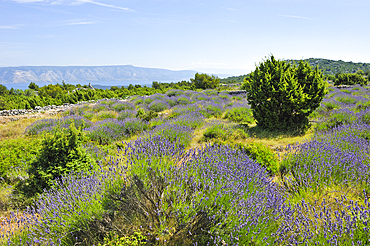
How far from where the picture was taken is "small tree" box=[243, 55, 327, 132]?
6117mm

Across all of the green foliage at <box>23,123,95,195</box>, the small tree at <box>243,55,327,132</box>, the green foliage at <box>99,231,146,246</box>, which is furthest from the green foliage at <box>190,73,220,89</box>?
the green foliage at <box>99,231,146,246</box>

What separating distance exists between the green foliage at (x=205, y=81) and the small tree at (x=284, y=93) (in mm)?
20564

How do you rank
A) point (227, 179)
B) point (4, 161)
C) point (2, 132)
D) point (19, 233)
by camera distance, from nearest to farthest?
point (19, 233)
point (227, 179)
point (4, 161)
point (2, 132)

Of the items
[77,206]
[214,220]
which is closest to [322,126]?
[214,220]

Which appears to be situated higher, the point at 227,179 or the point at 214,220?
the point at 227,179

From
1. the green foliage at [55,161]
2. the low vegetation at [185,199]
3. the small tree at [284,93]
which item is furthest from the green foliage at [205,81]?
the green foliage at [55,161]

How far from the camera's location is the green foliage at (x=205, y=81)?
27.1 m

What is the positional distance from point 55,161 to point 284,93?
6342mm

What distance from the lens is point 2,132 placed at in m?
7.29

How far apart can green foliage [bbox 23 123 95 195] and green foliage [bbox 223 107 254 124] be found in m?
6.25

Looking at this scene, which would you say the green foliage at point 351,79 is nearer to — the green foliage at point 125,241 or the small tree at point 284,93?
the small tree at point 284,93

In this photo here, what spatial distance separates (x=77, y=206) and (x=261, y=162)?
3091 millimetres

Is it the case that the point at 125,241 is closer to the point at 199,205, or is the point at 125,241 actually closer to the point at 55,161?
the point at 199,205

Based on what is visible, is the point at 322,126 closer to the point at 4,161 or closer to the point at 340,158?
the point at 340,158
